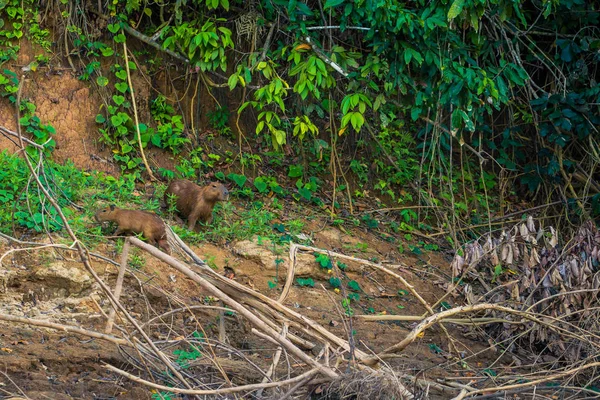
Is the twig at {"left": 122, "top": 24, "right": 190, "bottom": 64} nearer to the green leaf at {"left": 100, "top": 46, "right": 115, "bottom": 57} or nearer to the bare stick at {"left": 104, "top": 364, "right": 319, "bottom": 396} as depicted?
the green leaf at {"left": 100, "top": 46, "right": 115, "bottom": 57}

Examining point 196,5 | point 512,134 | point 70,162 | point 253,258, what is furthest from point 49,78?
point 512,134

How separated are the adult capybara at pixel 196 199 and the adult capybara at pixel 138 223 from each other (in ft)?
2.09

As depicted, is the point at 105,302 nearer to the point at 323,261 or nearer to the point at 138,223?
the point at 138,223

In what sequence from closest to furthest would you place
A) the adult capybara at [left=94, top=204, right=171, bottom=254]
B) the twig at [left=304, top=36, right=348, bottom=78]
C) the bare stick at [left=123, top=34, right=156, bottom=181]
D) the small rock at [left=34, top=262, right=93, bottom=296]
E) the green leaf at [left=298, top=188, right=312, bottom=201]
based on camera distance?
1. the small rock at [left=34, top=262, right=93, bottom=296]
2. the adult capybara at [left=94, top=204, right=171, bottom=254]
3. the twig at [left=304, top=36, right=348, bottom=78]
4. the bare stick at [left=123, top=34, right=156, bottom=181]
5. the green leaf at [left=298, top=188, right=312, bottom=201]

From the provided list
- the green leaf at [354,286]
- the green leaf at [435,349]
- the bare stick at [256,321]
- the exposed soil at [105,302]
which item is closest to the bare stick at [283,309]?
the exposed soil at [105,302]

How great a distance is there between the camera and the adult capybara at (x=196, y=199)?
7.75 meters

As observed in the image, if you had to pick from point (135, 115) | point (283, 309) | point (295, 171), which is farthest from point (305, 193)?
point (283, 309)

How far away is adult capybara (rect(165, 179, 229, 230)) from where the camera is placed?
7.75m

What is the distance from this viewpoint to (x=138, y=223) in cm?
709

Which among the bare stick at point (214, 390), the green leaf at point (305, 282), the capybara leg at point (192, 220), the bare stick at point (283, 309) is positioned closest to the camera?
the bare stick at point (214, 390)

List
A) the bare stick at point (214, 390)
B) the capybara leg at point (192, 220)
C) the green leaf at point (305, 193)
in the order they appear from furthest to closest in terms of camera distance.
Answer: the green leaf at point (305, 193) < the capybara leg at point (192, 220) < the bare stick at point (214, 390)

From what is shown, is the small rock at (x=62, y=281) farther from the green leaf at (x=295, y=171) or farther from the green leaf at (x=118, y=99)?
the green leaf at (x=295, y=171)

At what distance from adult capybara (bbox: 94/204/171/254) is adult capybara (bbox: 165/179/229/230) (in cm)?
64

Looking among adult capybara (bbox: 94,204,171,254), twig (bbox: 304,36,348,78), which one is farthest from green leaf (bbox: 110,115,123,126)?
twig (bbox: 304,36,348,78)
